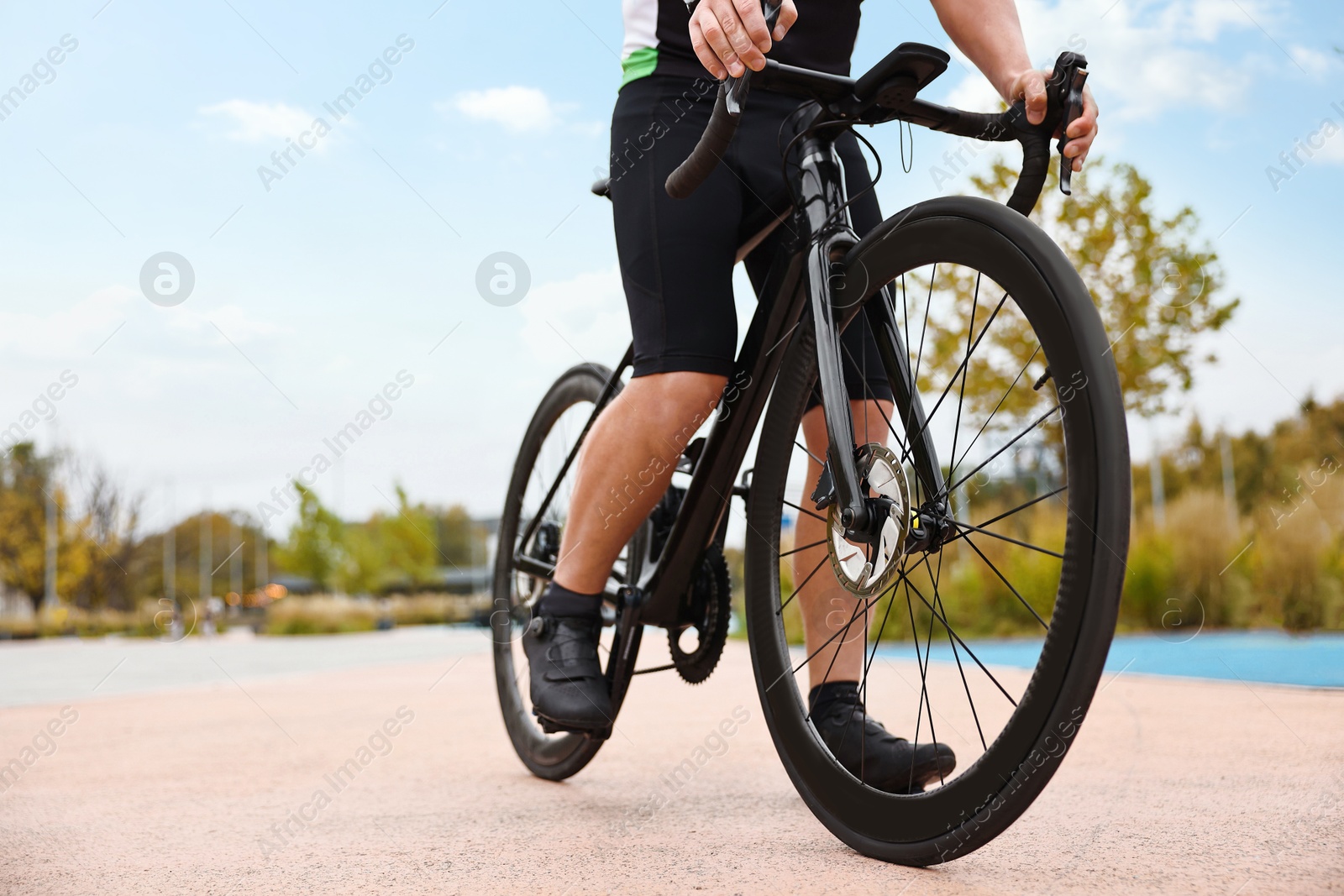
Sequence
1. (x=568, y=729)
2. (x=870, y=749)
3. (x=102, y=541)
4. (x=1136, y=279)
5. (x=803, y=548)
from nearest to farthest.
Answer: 1. (x=870, y=749)
2. (x=803, y=548)
3. (x=568, y=729)
4. (x=1136, y=279)
5. (x=102, y=541)

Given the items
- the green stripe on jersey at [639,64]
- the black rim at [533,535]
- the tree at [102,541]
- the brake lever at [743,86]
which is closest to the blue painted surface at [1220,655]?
the black rim at [533,535]

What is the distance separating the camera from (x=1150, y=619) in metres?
8.02

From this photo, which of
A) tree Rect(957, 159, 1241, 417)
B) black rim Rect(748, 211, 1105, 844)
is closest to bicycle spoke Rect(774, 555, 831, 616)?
black rim Rect(748, 211, 1105, 844)

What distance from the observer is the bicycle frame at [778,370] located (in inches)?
56.0

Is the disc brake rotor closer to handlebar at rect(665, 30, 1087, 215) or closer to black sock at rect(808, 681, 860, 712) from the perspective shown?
black sock at rect(808, 681, 860, 712)

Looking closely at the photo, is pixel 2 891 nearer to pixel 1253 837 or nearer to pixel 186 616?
pixel 1253 837

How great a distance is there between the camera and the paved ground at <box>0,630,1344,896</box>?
1.30 metres

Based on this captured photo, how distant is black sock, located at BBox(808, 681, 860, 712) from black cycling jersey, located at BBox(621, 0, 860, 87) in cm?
111

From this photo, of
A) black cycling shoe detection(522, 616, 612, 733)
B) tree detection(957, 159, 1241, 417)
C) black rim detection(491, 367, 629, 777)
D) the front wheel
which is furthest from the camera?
tree detection(957, 159, 1241, 417)

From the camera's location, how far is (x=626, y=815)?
1816 millimetres

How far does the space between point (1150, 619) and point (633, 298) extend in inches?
295

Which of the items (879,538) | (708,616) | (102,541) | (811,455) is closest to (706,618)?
(708,616)

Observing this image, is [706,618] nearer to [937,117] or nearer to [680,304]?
[680,304]

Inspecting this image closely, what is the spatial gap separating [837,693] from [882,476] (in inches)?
A: 16.7
